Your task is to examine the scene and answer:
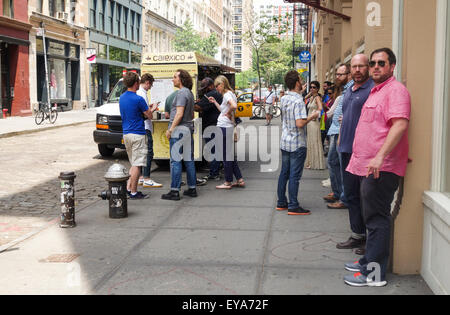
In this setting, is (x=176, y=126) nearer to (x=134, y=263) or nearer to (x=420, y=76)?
(x=134, y=263)

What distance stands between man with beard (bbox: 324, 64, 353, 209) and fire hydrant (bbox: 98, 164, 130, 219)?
290 centimetres

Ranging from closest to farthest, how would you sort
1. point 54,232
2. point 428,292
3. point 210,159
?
point 428,292 < point 54,232 < point 210,159

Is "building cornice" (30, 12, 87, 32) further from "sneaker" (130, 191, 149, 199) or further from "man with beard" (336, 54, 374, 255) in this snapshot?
"man with beard" (336, 54, 374, 255)

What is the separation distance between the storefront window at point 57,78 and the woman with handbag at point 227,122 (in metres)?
26.1

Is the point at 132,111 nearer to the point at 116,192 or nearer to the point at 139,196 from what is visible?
the point at 139,196

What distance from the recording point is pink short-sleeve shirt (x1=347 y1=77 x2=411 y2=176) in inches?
163

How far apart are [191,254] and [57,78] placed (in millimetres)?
31885

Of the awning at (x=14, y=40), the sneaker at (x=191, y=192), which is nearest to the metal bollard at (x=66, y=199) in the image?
the sneaker at (x=191, y=192)

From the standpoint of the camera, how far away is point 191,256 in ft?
17.5

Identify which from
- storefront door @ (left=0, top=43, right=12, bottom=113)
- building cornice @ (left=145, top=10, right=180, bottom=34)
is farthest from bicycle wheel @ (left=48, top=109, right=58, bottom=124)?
building cornice @ (left=145, top=10, right=180, bottom=34)
